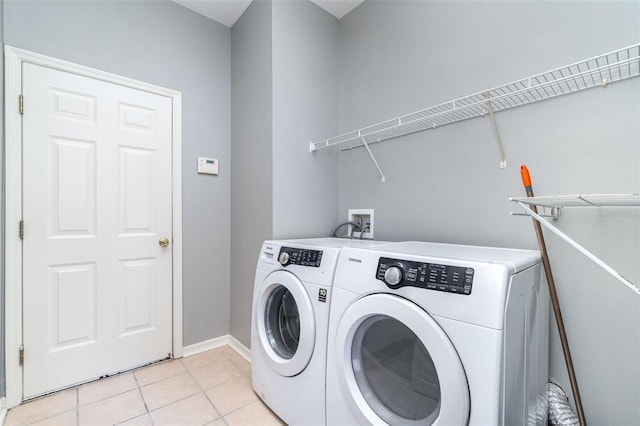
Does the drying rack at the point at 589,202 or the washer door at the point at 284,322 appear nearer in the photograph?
the drying rack at the point at 589,202

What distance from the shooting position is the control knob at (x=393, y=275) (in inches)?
37.5

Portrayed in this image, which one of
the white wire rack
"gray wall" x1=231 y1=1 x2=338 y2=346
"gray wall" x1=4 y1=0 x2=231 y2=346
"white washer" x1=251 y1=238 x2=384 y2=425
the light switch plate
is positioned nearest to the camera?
the white wire rack

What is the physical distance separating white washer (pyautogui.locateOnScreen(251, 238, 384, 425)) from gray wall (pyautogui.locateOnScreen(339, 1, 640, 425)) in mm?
613

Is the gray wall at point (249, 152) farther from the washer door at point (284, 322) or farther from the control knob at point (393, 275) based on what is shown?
the control knob at point (393, 275)

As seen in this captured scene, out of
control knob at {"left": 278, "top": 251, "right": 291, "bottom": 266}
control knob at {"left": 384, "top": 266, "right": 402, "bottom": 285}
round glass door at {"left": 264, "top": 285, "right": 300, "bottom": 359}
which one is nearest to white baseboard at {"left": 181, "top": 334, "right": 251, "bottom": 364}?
round glass door at {"left": 264, "top": 285, "right": 300, "bottom": 359}

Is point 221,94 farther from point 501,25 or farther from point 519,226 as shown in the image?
point 519,226

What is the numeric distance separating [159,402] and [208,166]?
1633 millimetres

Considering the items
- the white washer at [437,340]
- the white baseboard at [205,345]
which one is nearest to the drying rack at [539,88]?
Result: the white washer at [437,340]

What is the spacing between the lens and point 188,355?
7.15 ft

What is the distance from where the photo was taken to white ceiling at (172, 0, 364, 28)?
2148mm

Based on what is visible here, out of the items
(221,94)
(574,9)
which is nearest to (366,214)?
(574,9)

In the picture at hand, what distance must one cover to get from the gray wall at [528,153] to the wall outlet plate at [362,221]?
0.08 meters

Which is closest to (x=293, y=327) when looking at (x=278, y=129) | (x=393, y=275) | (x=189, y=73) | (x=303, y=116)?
(x=393, y=275)

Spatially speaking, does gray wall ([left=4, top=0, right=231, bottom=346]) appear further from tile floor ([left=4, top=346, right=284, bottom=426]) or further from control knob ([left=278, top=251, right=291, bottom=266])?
control knob ([left=278, top=251, right=291, bottom=266])
